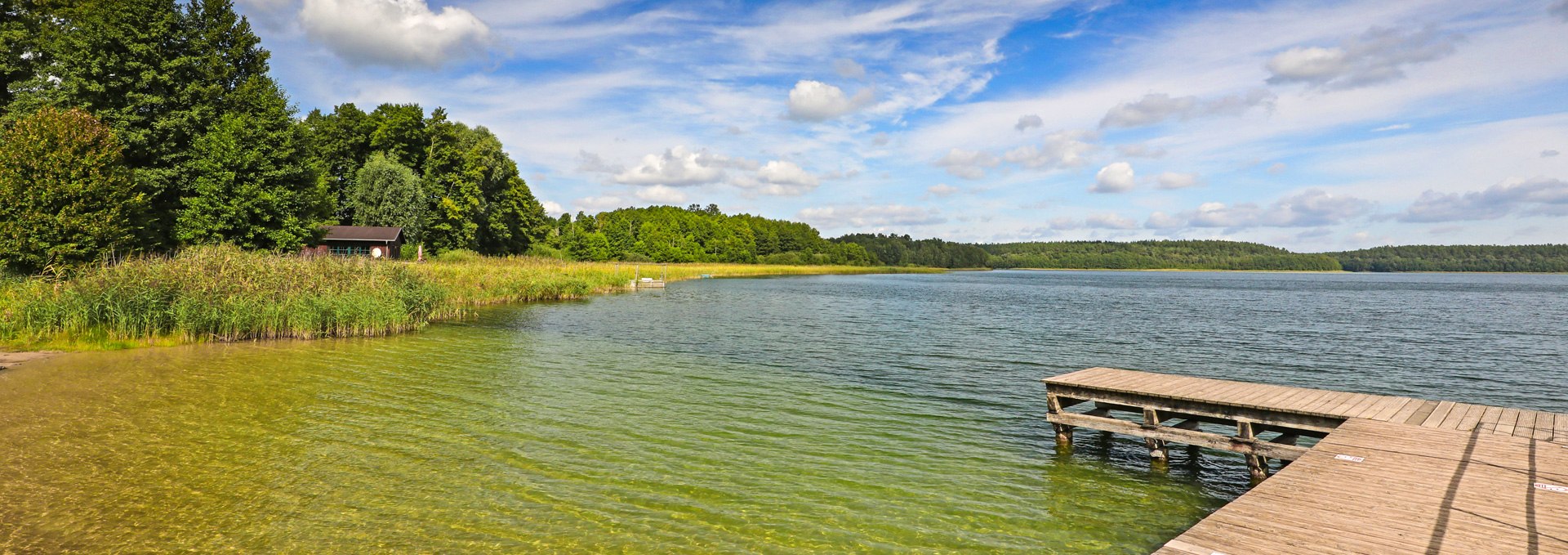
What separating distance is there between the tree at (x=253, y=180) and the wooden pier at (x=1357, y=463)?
35252 mm

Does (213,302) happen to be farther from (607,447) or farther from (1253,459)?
(1253,459)

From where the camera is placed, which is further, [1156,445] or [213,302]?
[213,302]

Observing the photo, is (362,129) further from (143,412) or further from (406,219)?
(143,412)

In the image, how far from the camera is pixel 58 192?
2055cm

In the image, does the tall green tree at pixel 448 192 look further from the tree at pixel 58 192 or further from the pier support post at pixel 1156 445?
the pier support post at pixel 1156 445

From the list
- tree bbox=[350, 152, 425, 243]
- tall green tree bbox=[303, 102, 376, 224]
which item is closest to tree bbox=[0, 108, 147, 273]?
tree bbox=[350, 152, 425, 243]

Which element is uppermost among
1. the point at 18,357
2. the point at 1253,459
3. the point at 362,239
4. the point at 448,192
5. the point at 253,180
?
the point at 448,192

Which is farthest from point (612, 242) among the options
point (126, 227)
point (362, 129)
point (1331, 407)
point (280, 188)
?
point (1331, 407)

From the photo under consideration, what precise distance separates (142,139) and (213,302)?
1617cm

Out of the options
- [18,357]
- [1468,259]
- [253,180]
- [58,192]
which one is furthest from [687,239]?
[1468,259]

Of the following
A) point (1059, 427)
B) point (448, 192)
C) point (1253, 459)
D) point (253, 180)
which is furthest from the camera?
point (448, 192)

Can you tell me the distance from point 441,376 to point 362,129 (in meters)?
54.3

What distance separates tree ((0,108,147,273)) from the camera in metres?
19.8

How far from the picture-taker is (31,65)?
33156 millimetres
